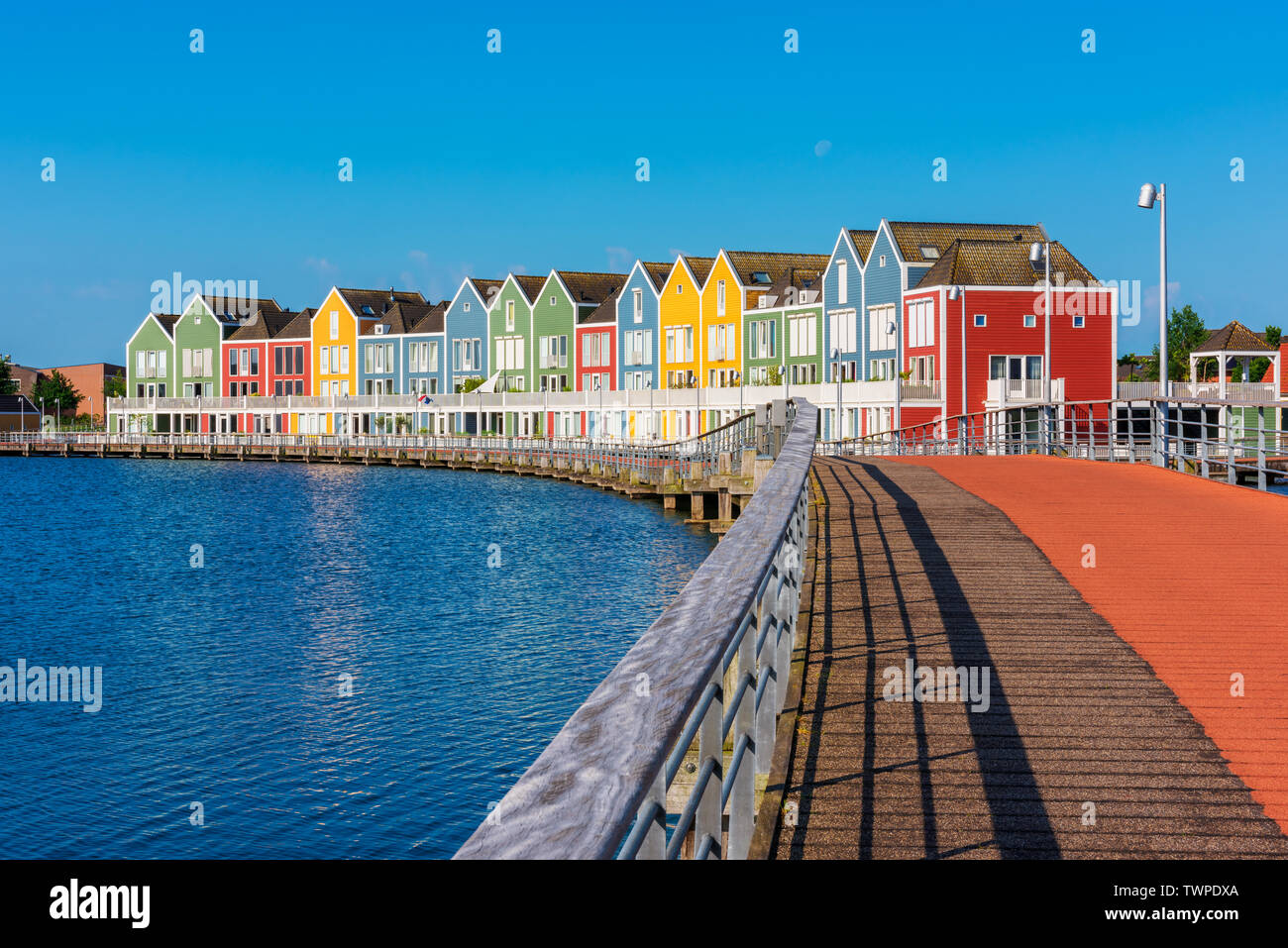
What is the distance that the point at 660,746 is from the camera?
105 inches

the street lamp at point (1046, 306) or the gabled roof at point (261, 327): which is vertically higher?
A: the gabled roof at point (261, 327)

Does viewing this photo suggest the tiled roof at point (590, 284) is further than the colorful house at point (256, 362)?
No

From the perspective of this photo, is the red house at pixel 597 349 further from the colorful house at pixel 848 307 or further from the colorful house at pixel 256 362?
the colorful house at pixel 256 362

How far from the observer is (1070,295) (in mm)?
60906

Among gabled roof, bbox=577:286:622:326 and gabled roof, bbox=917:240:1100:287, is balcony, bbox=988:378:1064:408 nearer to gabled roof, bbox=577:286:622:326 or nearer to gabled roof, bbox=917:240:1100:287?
gabled roof, bbox=917:240:1100:287

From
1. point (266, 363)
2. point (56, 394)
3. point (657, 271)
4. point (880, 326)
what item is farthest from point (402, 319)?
point (56, 394)

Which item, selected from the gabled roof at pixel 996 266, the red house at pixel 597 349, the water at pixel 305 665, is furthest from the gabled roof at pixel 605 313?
the water at pixel 305 665

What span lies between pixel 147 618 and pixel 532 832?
88.7ft

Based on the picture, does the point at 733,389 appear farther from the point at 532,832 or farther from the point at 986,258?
the point at 532,832

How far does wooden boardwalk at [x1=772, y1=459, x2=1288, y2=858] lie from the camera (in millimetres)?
5418

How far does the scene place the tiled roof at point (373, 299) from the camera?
10769 cm

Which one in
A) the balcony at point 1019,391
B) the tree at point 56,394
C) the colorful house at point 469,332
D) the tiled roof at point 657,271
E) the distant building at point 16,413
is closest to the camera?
the balcony at point 1019,391
